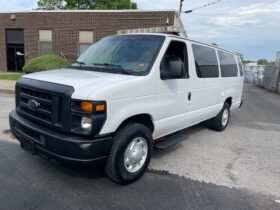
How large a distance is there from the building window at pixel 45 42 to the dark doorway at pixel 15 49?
1.86 m

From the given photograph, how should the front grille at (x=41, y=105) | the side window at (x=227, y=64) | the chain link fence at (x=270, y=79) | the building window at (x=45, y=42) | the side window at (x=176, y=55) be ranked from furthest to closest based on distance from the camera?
1. the chain link fence at (x=270, y=79)
2. the building window at (x=45, y=42)
3. the side window at (x=227, y=64)
4. the side window at (x=176, y=55)
5. the front grille at (x=41, y=105)

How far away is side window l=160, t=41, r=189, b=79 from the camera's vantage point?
13.6 feet

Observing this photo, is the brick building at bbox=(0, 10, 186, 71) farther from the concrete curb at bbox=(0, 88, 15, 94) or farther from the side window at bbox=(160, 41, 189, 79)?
the side window at bbox=(160, 41, 189, 79)

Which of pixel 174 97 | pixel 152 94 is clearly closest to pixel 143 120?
pixel 152 94

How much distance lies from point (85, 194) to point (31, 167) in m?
1.19

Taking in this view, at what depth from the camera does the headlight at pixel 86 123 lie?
3100 mm

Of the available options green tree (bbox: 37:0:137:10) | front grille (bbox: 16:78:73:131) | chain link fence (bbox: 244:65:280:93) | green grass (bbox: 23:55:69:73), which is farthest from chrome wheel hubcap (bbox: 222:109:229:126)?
green tree (bbox: 37:0:137:10)

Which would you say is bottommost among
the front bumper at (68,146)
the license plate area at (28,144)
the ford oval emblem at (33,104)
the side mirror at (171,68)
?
the license plate area at (28,144)

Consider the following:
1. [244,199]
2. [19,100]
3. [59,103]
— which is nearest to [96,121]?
[59,103]

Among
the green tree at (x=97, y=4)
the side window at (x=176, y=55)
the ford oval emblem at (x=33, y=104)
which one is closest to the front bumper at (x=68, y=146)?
→ the ford oval emblem at (x=33, y=104)

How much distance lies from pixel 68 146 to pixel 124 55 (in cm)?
181

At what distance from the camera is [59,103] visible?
321cm

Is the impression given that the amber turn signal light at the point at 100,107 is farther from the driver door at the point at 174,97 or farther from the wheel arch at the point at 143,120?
the driver door at the point at 174,97

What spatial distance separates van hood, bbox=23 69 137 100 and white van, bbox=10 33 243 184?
12 millimetres
